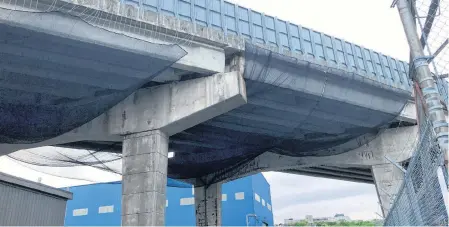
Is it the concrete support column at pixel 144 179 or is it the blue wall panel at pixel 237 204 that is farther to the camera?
the blue wall panel at pixel 237 204

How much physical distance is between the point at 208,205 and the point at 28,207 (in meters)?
14.7

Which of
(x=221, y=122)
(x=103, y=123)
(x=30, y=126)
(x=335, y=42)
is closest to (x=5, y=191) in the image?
(x=30, y=126)

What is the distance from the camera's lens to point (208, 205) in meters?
28.0

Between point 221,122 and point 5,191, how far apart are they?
32.2 feet

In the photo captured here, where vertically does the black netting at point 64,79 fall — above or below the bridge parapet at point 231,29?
below

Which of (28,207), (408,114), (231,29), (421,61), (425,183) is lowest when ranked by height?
(425,183)

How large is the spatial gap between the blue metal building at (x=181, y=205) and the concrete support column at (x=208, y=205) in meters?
9.56

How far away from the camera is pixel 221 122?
20109 mm

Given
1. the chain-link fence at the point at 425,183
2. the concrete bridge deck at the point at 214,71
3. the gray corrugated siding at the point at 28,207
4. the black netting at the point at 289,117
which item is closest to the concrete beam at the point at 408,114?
the concrete bridge deck at the point at 214,71

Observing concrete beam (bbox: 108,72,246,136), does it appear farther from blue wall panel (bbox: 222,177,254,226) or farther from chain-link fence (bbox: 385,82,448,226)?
blue wall panel (bbox: 222,177,254,226)

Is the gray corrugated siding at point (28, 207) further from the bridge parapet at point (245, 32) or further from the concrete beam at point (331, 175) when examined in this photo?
the concrete beam at point (331, 175)

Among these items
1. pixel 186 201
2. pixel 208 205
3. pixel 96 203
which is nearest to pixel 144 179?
pixel 208 205

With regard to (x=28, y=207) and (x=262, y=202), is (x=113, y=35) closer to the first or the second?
(x=28, y=207)

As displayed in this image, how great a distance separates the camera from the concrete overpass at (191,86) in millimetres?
13117
